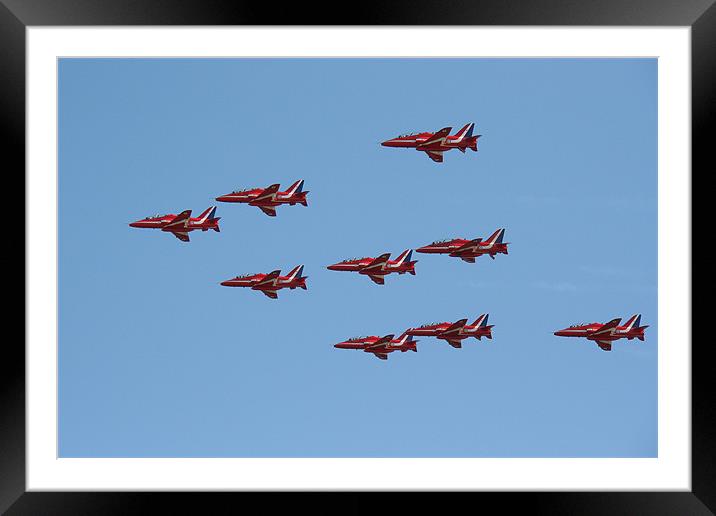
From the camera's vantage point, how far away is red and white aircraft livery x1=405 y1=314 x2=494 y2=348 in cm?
971

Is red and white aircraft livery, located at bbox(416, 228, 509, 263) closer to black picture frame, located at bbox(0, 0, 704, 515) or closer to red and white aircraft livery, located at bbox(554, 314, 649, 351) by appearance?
red and white aircraft livery, located at bbox(554, 314, 649, 351)

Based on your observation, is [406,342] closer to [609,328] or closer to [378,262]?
[378,262]

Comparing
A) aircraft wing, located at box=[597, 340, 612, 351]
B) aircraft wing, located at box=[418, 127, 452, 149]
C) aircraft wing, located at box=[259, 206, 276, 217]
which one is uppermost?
aircraft wing, located at box=[418, 127, 452, 149]

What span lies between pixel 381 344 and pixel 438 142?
2842 millimetres

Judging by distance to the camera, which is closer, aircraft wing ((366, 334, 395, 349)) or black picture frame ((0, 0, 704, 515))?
black picture frame ((0, 0, 704, 515))

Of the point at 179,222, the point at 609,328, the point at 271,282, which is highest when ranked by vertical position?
the point at 179,222

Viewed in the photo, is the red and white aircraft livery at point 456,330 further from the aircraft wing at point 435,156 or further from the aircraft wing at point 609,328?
the aircraft wing at point 435,156

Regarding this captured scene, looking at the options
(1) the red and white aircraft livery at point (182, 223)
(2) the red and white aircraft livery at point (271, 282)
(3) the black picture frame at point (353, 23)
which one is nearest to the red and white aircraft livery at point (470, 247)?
(2) the red and white aircraft livery at point (271, 282)

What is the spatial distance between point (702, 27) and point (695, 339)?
171cm

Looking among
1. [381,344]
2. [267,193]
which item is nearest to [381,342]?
[381,344]

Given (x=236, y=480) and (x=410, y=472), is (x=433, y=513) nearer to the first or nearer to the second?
(x=410, y=472)

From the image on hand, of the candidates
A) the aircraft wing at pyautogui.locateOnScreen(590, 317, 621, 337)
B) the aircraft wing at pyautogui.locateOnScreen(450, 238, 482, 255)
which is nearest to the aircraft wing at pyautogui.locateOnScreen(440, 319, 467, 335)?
the aircraft wing at pyautogui.locateOnScreen(450, 238, 482, 255)

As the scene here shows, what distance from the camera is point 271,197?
887cm

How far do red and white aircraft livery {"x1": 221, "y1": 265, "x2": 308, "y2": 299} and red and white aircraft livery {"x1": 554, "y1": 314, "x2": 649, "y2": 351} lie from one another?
3.14 metres
